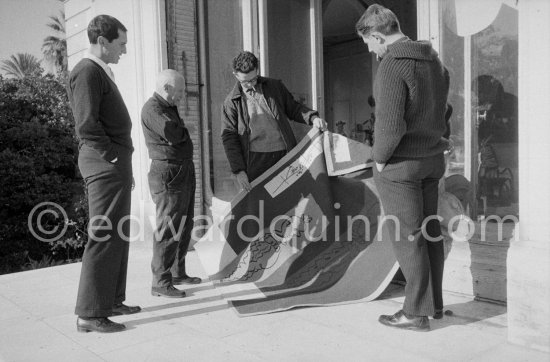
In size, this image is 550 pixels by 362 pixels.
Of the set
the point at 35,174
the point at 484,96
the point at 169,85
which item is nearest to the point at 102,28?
the point at 169,85

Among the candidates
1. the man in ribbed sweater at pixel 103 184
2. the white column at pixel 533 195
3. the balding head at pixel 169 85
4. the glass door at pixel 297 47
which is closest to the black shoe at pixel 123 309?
the man in ribbed sweater at pixel 103 184

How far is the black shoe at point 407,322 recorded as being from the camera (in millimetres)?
3254

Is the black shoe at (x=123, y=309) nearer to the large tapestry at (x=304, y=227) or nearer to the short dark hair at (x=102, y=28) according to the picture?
the large tapestry at (x=304, y=227)

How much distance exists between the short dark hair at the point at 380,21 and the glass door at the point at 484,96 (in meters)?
1.21

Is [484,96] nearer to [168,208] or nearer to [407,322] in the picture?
[407,322]

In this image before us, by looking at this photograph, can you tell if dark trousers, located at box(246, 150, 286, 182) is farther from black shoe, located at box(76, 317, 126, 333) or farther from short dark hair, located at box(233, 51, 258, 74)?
black shoe, located at box(76, 317, 126, 333)

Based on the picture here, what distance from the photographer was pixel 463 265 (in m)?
3.88

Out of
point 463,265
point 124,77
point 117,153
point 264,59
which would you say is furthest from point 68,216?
point 463,265

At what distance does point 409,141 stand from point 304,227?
57.7 inches

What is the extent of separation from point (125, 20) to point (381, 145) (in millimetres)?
4570

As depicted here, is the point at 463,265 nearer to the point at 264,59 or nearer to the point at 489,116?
the point at 489,116

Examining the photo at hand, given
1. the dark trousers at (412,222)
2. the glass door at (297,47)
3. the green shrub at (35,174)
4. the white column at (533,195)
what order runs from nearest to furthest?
the white column at (533,195) < the dark trousers at (412,222) < the glass door at (297,47) < the green shrub at (35,174)

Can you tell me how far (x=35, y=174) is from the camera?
11.1 metres

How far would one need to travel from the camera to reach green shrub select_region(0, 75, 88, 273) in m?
10.8
